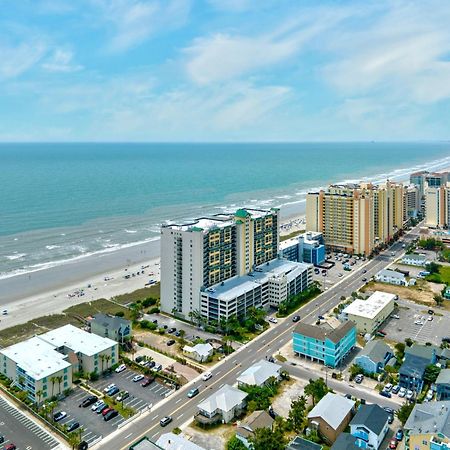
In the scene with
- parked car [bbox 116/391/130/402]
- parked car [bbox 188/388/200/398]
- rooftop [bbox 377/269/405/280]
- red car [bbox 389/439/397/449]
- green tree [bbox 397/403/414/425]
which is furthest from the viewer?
rooftop [bbox 377/269/405/280]

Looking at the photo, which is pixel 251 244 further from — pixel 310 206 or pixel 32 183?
pixel 32 183

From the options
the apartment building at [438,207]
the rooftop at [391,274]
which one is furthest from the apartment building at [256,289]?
the apartment building at [438,207]

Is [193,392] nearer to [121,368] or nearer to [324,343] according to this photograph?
[121,368]

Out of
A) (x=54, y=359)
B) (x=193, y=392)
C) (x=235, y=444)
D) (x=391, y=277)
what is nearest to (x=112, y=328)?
(x=54, y=359)

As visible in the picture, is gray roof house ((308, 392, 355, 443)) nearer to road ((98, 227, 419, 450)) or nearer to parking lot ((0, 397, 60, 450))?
road ((98, 227, 419, 450))

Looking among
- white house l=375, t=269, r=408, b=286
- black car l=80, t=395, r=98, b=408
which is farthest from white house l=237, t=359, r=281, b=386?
white house l=375, t=269, r=408, b=286

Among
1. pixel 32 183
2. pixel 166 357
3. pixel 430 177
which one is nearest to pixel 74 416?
pixel 166 357
